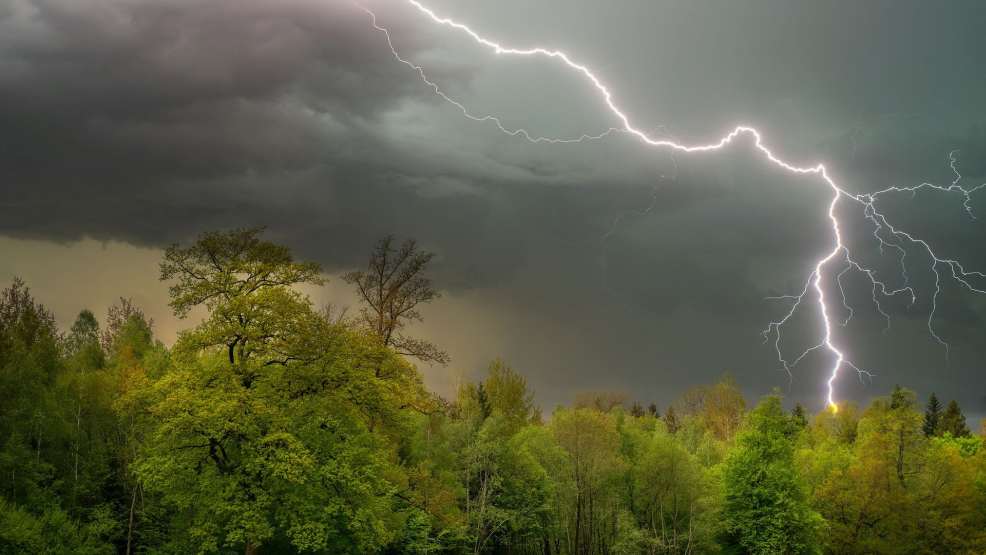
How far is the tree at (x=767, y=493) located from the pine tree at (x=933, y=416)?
6696 cm

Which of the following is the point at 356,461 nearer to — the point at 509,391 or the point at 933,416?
the point at 509,391

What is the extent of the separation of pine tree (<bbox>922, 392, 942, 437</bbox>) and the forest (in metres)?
51.2

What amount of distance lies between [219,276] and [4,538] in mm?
12361

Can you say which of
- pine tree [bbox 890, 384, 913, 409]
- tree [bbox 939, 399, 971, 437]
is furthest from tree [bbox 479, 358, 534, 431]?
tree [bbox 939, 399, 971, 437]

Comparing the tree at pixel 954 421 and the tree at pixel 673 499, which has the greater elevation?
the tree at pixel 954 421

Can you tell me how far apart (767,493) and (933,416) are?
239ft

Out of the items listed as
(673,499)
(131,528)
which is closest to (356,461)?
(131,528)

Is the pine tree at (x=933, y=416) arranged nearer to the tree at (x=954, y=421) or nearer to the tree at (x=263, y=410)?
the tree at (x=954, y=421)

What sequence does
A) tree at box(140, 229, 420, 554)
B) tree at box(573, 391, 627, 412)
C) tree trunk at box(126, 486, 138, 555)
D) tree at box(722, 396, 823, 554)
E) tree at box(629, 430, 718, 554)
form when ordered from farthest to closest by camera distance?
tree at box(573, 391, 627, 412), tree at box(629, 430, 718, 554), tree at box(722, 396, 823, 554), tree trunk at box(126, 486, 138, 555), tree at box(140, 229, 420, 554)

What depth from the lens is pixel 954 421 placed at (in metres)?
102

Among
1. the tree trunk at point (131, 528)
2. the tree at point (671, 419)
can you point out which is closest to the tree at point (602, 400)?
the tree at point (671, 419)

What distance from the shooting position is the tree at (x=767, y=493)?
156ft

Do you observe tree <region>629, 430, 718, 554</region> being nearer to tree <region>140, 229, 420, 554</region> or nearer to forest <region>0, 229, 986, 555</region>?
forest <region>0, 229, 986, 555</region>

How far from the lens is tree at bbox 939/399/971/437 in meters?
101
